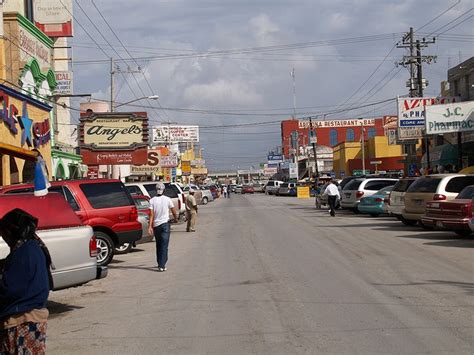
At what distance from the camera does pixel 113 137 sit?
40.9m

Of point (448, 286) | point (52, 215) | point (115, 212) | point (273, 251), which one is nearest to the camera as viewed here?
point (52, 215)

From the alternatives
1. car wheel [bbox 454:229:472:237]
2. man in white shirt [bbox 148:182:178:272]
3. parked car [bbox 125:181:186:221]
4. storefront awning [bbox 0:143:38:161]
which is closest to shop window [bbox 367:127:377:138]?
parked car [bbox 125:181:186:221]

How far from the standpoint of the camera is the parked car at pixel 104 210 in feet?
46.6

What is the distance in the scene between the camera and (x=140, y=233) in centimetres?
1514

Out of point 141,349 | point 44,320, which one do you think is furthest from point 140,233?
point 44,320

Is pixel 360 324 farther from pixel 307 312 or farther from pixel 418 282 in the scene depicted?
pixel 418 282

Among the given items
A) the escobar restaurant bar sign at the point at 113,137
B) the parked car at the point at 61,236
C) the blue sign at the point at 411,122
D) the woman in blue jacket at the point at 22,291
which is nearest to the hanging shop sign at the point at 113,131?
the escobar restaurant bar sign at the point at 113,137

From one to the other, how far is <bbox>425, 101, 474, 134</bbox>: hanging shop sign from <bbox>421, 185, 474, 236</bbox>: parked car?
1644cm

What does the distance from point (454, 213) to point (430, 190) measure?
2.86 meters

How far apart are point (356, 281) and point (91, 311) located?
4454mm

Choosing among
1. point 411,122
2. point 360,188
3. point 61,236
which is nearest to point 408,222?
point 360,188

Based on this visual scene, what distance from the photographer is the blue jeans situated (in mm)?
13109

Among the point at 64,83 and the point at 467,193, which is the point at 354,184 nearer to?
the point at 467,193

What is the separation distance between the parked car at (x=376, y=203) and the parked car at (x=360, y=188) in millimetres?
772
